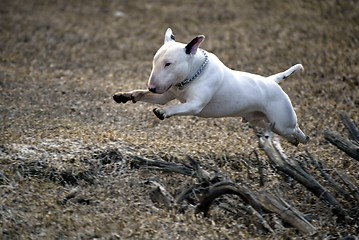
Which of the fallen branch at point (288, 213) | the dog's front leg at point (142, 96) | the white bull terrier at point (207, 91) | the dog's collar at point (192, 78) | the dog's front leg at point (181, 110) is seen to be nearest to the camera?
the fallen branch at point (288, 213)

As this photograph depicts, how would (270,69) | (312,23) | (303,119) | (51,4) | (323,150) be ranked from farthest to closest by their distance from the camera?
(51,4) → (312,23) → (270,69) → (303,119) → (323,150)

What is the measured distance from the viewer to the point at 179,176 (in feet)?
18.7

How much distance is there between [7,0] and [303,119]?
694 centimetres

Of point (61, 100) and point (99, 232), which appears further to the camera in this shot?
point (61, 100)

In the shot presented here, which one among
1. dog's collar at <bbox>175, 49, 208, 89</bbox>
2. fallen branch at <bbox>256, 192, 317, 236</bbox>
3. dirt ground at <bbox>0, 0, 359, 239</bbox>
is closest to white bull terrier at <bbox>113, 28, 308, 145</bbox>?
dog's collar at <bbox>175, 49, 208, 89</bbox>

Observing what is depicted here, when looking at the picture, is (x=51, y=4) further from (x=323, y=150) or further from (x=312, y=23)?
(x=323, y=150)

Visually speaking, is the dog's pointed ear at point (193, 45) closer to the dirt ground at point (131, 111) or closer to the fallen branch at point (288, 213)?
the dirt ground at point (131, 111)

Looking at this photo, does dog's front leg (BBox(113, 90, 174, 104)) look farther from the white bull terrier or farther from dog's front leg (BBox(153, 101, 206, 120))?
dog's front leg (BBox(153, 101, 206, 120))

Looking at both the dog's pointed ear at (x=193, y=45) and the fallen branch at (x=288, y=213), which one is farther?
the dog's pointed ear at (x=193, y=45)

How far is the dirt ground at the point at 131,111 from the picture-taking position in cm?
495

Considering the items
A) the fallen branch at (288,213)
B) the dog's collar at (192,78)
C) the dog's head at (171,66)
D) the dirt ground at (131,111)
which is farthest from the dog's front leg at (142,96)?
the fallen branch at (288,213)

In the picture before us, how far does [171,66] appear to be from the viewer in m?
5.43

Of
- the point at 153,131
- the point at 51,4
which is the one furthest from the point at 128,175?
the point at 51,4

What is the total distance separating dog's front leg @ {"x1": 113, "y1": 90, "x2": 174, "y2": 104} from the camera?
5772mm
